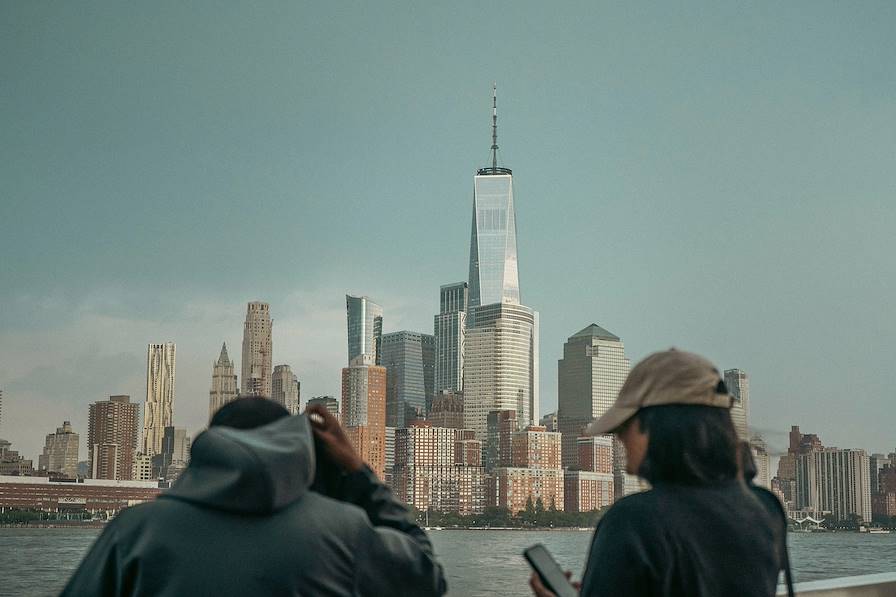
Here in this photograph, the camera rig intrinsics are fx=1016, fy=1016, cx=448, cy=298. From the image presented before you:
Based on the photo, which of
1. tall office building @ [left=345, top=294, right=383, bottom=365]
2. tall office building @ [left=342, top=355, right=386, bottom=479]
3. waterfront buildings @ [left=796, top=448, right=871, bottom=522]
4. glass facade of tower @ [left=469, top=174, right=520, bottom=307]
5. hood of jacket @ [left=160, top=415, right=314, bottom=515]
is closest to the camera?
hood of jacket @ [left=160, top=415, right=314, bottom=515]

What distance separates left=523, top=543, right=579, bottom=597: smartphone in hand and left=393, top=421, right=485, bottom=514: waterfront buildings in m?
74.2

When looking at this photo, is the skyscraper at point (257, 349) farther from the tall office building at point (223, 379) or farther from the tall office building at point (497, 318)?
the tall office building at point (497, 318)

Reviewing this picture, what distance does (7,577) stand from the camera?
35.3 meters

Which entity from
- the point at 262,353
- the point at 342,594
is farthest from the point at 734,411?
the point at 262,353

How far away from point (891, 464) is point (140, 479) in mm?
50470

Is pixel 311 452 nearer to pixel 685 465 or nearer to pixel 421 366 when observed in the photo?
pixel 685 465

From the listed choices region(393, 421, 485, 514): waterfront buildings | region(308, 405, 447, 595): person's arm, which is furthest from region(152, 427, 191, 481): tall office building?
region(308, 405, 447, 595): person's arm

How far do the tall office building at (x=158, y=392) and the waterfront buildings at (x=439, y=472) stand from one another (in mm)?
18928

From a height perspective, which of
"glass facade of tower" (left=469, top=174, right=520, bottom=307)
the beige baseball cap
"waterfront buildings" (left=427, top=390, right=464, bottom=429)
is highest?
"glass facade of tower" (left=469, top=174, right=520, bottom=307)

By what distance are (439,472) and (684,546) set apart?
7702 centimetres

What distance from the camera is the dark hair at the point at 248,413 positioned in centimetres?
127

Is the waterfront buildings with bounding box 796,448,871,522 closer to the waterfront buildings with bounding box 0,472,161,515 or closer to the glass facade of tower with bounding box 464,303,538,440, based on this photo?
the waterfront buildings with bounding box 0,472,161,515

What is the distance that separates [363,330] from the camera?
11800 cm

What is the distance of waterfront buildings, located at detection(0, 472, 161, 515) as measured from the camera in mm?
63312
